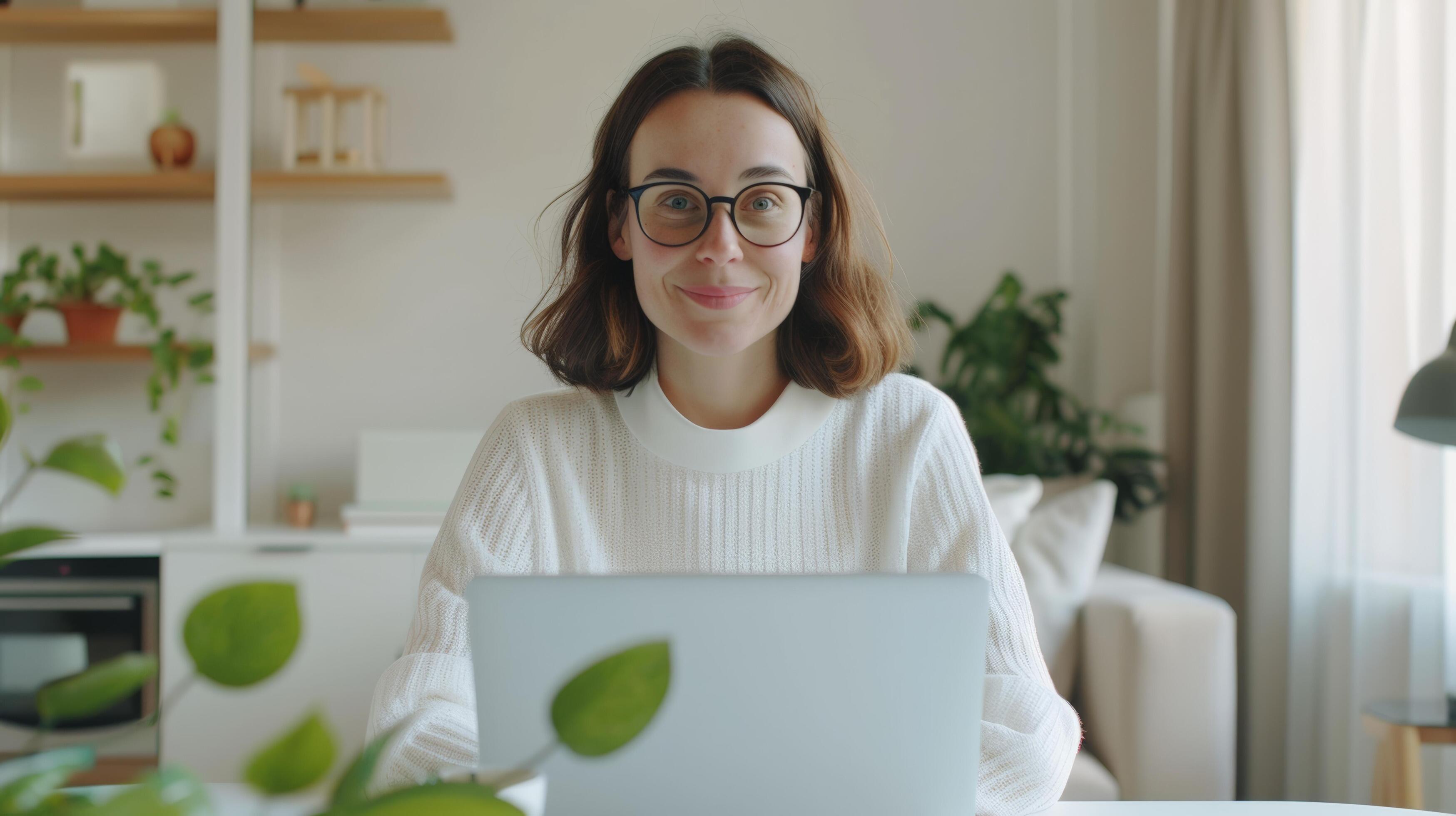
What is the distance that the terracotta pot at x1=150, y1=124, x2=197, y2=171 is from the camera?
3.04m

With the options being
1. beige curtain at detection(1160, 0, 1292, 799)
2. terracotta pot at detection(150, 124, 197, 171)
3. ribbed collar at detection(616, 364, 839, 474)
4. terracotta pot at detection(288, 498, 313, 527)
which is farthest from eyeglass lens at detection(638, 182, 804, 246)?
terracotta pot at detection(150, 124, 197, 171)

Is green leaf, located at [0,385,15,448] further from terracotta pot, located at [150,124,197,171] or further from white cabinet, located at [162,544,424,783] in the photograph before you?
terracotta pot, located at [150,124,197,171]

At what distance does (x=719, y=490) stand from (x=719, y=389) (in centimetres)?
12

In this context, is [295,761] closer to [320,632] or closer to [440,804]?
[440,804]

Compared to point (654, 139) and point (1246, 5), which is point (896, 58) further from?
point (654, 139)

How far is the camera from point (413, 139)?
10.9ft

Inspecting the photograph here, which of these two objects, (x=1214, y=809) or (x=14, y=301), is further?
(x=14, y=301)

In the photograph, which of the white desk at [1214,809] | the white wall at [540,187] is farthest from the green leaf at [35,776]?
the white wall at [540,187]

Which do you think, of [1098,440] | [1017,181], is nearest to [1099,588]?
[1098,440]

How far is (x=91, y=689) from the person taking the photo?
0.25 metres

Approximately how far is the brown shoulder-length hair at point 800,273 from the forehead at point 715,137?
0.6 inches

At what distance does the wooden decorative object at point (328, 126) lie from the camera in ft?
9.84

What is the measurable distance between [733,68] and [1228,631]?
138 centimetres

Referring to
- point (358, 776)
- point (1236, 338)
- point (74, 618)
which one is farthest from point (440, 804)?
point (74, 618)
